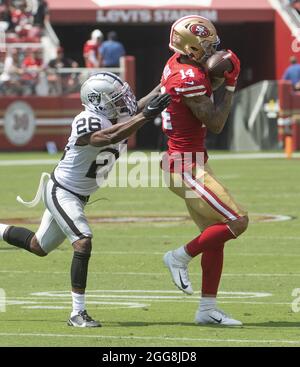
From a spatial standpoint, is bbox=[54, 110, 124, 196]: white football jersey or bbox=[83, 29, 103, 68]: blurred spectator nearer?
bbox=[54, 110, 124, 196]: white football jersey

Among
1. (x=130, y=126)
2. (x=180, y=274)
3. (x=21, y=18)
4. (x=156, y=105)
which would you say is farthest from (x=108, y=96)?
(x=21, y=18)

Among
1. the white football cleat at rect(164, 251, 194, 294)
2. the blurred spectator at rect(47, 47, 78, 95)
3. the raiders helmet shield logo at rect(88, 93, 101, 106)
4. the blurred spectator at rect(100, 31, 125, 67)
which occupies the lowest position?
the white football cleat at rect(164, 251, 194, 294)

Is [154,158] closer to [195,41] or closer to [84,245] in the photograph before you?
[195,41]

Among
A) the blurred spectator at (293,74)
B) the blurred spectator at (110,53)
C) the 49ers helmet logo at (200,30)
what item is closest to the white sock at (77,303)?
the 49ers helmet logo at (200,30)

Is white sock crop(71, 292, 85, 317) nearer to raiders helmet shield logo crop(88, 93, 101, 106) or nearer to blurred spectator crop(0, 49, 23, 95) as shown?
raiders helmet shield logo crop(88, 93, 101, 106)

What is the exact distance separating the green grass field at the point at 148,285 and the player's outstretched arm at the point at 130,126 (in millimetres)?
1219

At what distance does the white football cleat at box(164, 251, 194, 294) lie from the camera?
8.48 metres

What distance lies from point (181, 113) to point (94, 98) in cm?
64

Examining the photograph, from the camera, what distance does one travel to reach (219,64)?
8.24 m

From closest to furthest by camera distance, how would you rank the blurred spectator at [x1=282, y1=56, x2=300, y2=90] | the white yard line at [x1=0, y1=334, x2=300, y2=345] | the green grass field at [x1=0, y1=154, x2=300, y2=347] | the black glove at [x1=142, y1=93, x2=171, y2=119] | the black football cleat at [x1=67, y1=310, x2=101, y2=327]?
the white yard line at [x1=0, y1=334, x2=300, y2=345] < the green grass field at [x1=0, y1=154, x2=300, y2=347] < the black glove at [x1=142, y1=93, x2=171, y2=119] < the black football cleat at [x1=67, y1=310, x2=101, y2=327] < the blurred spectator at [x1=282, y1=56, x2=300, y2=90]

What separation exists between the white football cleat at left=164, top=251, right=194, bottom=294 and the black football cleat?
2.38 feet

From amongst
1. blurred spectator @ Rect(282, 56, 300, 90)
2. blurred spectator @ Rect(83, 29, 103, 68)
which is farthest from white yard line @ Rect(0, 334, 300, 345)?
blurred spectator @ Rect(83, 29, 103, 68)

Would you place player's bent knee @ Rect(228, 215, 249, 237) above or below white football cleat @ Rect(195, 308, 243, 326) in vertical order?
above

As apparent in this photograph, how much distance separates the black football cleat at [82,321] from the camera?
26.2 feet
